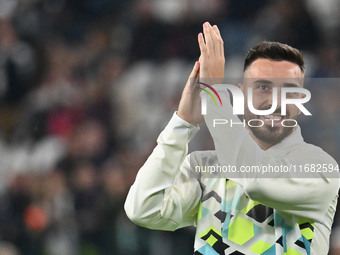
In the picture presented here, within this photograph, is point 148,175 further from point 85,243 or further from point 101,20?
point 101,20

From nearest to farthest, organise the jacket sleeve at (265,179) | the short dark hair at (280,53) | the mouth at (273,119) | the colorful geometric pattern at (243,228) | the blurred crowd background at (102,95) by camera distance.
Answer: the jacket sleeve at (265,179) < the colorful geometric pattern at (243,228) < the mouth at (273,119) < the short dark hair at (280,53) < the blurred crowd background at (102,95)

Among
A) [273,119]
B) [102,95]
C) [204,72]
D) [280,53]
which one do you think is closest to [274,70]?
[280,53]

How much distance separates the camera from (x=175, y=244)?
13.9ft

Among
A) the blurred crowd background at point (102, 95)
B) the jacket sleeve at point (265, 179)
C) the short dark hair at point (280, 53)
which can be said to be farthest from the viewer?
the blurred crowd background at point (102, 95)

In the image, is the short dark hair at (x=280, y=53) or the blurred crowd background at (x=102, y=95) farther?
the blurred crowd background at (x=102, y=95)

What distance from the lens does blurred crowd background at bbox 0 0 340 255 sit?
4.55 m

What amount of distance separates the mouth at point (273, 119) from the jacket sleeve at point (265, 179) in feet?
0.56

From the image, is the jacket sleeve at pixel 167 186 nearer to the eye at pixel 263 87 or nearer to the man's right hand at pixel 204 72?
the man's right hand at pixel 204 72

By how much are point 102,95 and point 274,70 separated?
3381 millimetres

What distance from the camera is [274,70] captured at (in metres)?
2.23

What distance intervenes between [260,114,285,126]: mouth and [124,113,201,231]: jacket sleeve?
241mm

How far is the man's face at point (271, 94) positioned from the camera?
7.12ft

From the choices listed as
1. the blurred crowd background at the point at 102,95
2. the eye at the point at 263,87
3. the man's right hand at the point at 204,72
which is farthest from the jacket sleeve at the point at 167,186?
the blurred crowd background at the point at 102,95

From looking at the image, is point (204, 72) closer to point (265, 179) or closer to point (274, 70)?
point (274, 70)
